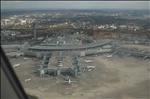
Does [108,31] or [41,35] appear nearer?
[41,35]

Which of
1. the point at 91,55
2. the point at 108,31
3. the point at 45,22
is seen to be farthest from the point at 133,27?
the point at 91,55

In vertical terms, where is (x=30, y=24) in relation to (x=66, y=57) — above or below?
above

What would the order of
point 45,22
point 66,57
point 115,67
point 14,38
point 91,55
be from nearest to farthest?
point 115,67 → point 66,57 → point 91,55 → point 14,38 → point 45,22

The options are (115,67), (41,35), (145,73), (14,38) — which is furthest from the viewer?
(41,35)

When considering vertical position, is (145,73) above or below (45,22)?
below

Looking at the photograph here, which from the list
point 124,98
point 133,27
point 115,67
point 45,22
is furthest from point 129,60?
point 45,22

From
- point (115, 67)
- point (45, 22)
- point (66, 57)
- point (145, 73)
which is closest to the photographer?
point (145, 73)

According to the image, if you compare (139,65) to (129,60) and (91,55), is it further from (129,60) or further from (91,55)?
(91,55)

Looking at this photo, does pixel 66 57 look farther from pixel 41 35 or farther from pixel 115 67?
pixel 41 35

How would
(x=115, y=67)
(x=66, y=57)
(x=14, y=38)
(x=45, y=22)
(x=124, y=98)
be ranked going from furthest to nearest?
(x=45, y=22)
(x=14, y=38)
(x=66, y=57)
(x=115, y=67)
(x=124, y=98)
